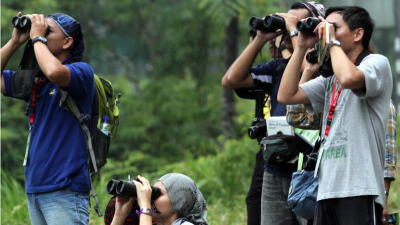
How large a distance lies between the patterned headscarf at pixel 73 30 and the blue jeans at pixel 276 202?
137 cm

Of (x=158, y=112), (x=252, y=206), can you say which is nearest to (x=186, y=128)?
(x=158, y=112)

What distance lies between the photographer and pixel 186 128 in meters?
13.1

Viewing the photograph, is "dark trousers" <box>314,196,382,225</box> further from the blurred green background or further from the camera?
the blurred green background

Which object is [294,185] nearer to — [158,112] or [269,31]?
[269,31]

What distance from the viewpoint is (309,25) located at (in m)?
4.50

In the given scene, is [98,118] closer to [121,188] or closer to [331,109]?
[121,188]

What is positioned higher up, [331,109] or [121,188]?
[331,109]

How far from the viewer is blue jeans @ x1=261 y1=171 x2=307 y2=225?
211 inches

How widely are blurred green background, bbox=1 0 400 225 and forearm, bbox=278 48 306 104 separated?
3.68 m

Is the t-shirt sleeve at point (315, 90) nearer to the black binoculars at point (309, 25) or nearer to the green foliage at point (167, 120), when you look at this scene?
the black binoculars at point (309, 25)

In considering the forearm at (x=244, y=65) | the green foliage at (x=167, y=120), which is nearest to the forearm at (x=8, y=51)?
the forearm at (x=244, y=65)

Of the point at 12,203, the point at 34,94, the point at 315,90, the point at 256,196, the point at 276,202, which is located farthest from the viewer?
the point at 12,203

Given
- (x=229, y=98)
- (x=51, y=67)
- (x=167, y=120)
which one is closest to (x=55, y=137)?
(x=51, y=67)

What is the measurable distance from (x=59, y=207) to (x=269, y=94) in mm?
1640
